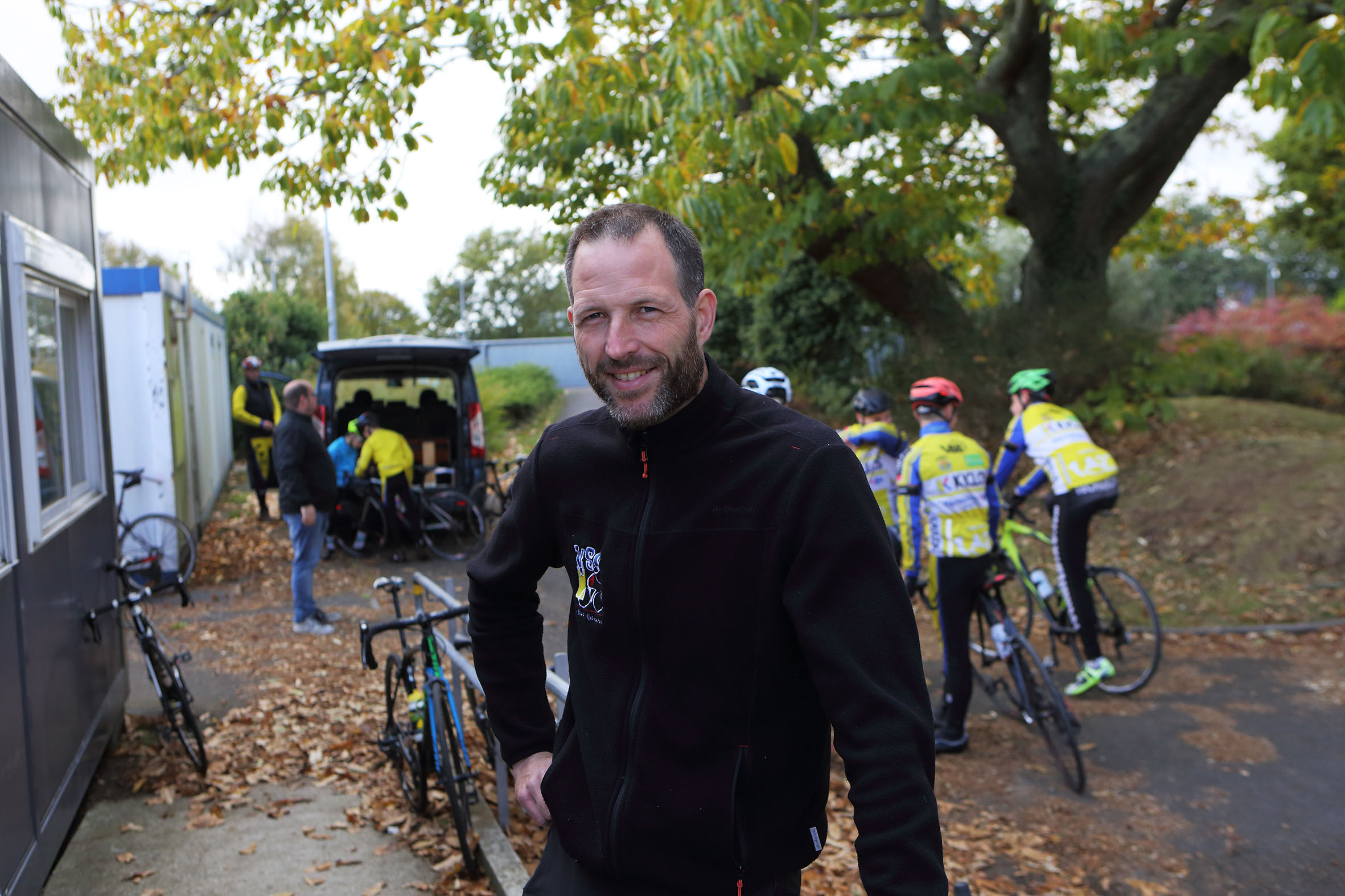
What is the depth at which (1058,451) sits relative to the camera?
22.6ft

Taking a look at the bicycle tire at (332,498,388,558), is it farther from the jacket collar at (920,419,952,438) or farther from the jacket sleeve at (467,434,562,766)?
the jacket sleeve at (467,434,562,766)

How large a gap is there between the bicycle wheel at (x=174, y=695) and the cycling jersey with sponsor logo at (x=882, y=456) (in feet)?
13.8

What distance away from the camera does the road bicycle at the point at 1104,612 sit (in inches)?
275

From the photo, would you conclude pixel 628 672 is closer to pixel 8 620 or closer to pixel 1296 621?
pixel 8 620

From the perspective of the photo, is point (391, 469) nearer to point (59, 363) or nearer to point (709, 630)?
point (59, 363)

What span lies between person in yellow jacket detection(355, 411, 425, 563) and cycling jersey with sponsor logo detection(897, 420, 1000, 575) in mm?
6381

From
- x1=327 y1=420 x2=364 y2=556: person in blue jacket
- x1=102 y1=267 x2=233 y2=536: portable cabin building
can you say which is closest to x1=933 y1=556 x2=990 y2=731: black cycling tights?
x1=327 y1=420 x2=364 y2=556: person in blue jacket

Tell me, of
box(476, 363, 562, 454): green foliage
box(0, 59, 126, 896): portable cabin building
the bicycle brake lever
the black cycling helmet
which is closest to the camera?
box(0, 59, 126, 896): portable cabin building

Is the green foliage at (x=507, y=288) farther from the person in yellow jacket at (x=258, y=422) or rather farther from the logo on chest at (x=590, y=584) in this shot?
the logo on chest at (x=590, y=584)

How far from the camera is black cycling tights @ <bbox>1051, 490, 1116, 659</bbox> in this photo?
6.88 meters

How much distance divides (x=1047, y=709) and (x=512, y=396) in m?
22.9

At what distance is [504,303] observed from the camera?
78250 millimetres

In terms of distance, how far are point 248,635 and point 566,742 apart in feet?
23.6

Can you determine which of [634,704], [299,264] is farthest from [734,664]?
[299,264]
